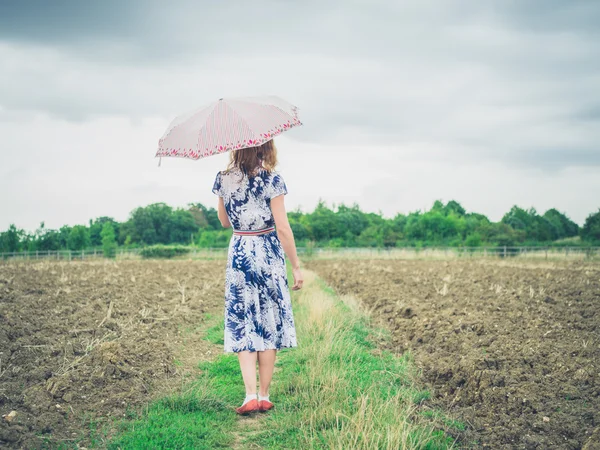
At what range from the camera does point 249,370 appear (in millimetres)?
4867

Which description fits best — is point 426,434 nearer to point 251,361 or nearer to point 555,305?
point 251,361

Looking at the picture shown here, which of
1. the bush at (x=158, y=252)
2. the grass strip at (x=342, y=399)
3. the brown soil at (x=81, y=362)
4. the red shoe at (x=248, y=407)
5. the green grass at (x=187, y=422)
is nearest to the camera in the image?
the grass strip at (x=342, y=399)

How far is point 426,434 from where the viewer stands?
3.88m

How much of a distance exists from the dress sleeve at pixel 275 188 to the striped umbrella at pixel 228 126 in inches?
16.2

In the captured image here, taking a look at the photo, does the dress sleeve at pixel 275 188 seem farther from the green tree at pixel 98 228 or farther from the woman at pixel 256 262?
the green tree at pixel 98 228

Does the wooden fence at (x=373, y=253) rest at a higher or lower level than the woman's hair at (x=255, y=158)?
lower

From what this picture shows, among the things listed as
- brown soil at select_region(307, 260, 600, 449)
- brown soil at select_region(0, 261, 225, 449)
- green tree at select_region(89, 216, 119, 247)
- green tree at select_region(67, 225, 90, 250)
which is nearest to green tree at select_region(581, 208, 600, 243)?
brown soil at select_region(307, 260, 600, 449)

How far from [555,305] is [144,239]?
78.3 meters

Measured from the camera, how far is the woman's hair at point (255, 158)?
15.8 feet

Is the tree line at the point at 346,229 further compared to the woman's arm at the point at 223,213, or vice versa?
the tree line at the point at 346,229

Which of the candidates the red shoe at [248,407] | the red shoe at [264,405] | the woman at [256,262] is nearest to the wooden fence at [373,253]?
the woman at [256,262]

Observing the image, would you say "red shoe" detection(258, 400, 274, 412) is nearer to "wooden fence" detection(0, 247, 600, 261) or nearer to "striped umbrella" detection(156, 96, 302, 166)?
"striped umbrella" detection(156, 96, 302, 166)

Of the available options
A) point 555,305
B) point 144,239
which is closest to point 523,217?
point 144,239

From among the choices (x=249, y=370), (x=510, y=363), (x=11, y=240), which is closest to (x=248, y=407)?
(x=249, y=370)
